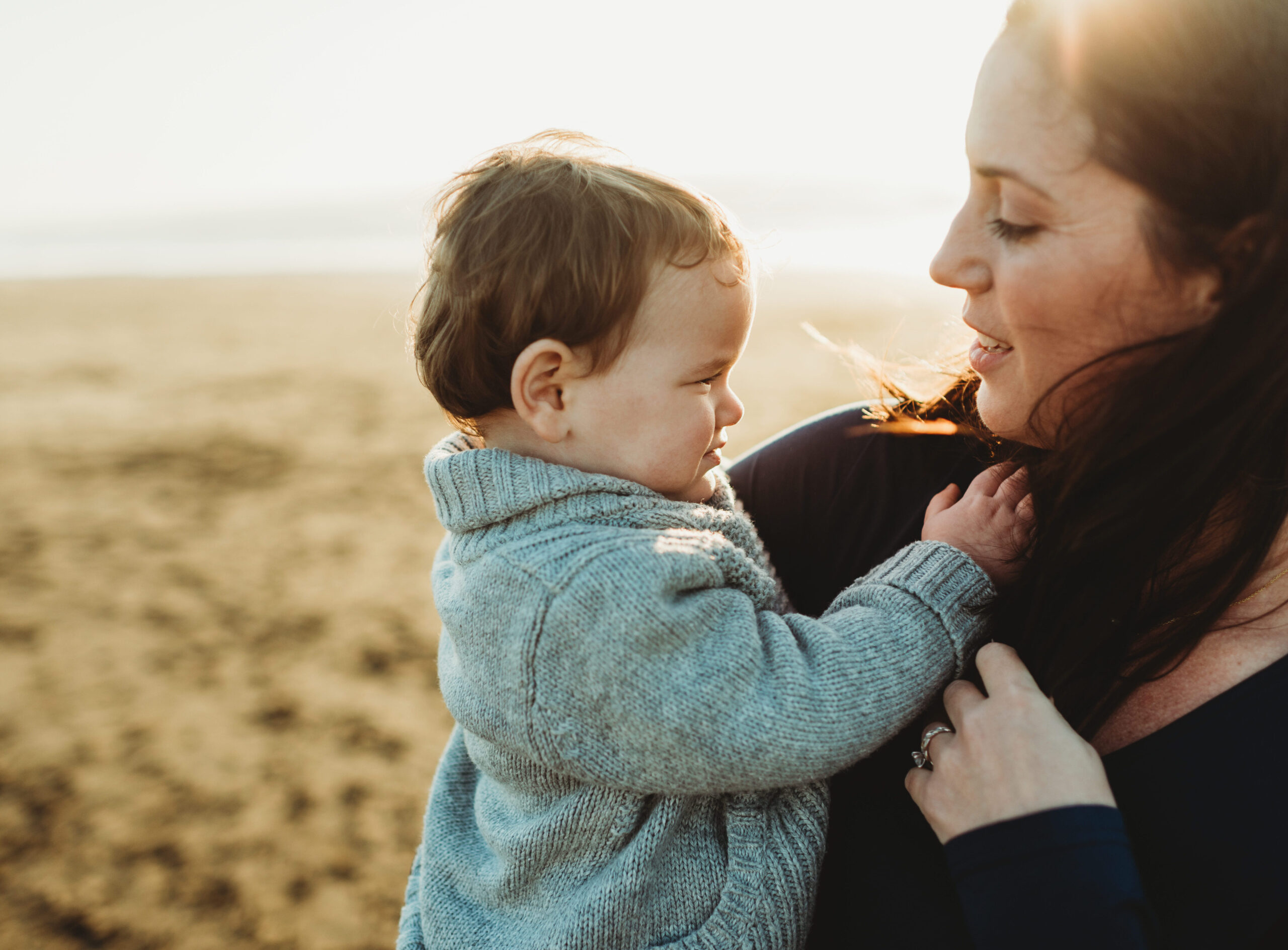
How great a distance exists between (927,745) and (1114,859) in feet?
1.11

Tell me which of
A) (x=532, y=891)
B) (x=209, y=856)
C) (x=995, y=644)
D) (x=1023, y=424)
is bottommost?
(x=209, y=856)

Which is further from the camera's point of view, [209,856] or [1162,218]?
[209,856]

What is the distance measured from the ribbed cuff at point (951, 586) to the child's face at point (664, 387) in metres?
0.45

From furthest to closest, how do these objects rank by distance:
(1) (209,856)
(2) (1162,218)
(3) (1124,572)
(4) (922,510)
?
(1) (209,856), (4) (922,510), (3) (1124,572), (2) (1162,218)

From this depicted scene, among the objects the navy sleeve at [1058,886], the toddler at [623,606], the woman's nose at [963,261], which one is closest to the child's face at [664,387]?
the toddler at [623,606]

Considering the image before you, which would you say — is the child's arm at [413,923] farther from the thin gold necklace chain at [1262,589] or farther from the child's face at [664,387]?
the thin gold necklace chain at [1262,589]

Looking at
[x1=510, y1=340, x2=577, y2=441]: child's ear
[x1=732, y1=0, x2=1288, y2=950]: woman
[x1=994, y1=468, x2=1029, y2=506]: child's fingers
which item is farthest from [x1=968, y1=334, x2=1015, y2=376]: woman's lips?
[x1=510, y1=340, x2=577, y2=441]: child's ear

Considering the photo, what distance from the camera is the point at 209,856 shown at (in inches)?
120

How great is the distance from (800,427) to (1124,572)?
818 mm

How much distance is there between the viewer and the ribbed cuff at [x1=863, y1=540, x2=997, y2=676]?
1486 millimetres

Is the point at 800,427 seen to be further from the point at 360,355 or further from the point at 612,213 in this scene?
the point at 360,355

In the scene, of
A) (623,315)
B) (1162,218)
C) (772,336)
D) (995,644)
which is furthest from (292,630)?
(772,336)

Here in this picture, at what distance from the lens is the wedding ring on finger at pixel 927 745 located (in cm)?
145

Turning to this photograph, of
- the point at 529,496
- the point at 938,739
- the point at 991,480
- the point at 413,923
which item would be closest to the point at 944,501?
the point at 991,480
